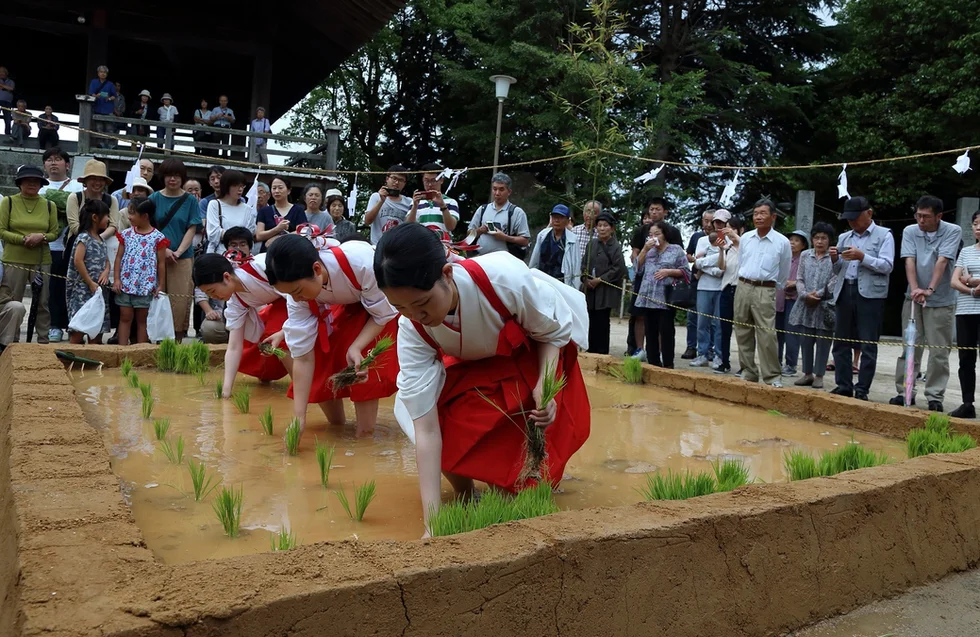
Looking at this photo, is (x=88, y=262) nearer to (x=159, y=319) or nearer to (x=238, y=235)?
(x=159, y=319)

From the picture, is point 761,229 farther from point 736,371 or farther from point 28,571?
point 28,571

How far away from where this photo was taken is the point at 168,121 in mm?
16016

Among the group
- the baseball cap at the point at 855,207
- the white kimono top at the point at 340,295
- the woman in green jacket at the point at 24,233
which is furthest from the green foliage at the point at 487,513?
the woman in green jacket at the point at 24,233

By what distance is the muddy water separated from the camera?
298 centimetres

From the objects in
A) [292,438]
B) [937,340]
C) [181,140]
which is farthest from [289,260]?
[181,140]

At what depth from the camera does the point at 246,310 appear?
5422mm

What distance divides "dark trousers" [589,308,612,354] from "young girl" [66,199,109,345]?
4.67m

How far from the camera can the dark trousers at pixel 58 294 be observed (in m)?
7.75

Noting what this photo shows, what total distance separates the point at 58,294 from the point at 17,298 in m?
0.66

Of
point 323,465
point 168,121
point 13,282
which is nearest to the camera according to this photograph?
point 323,465

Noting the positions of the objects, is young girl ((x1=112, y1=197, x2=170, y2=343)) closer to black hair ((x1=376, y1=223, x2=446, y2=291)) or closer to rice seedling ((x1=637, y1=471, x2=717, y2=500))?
black hair ((x1=376, y1=223, x2=446, y2=291))

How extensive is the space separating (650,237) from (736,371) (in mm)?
1793

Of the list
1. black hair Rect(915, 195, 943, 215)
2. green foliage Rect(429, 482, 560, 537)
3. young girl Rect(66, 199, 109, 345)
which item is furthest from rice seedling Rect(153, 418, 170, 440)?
black hair Rect(915, 195, 943, 215)

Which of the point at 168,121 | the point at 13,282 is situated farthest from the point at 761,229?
the point at 168,121
